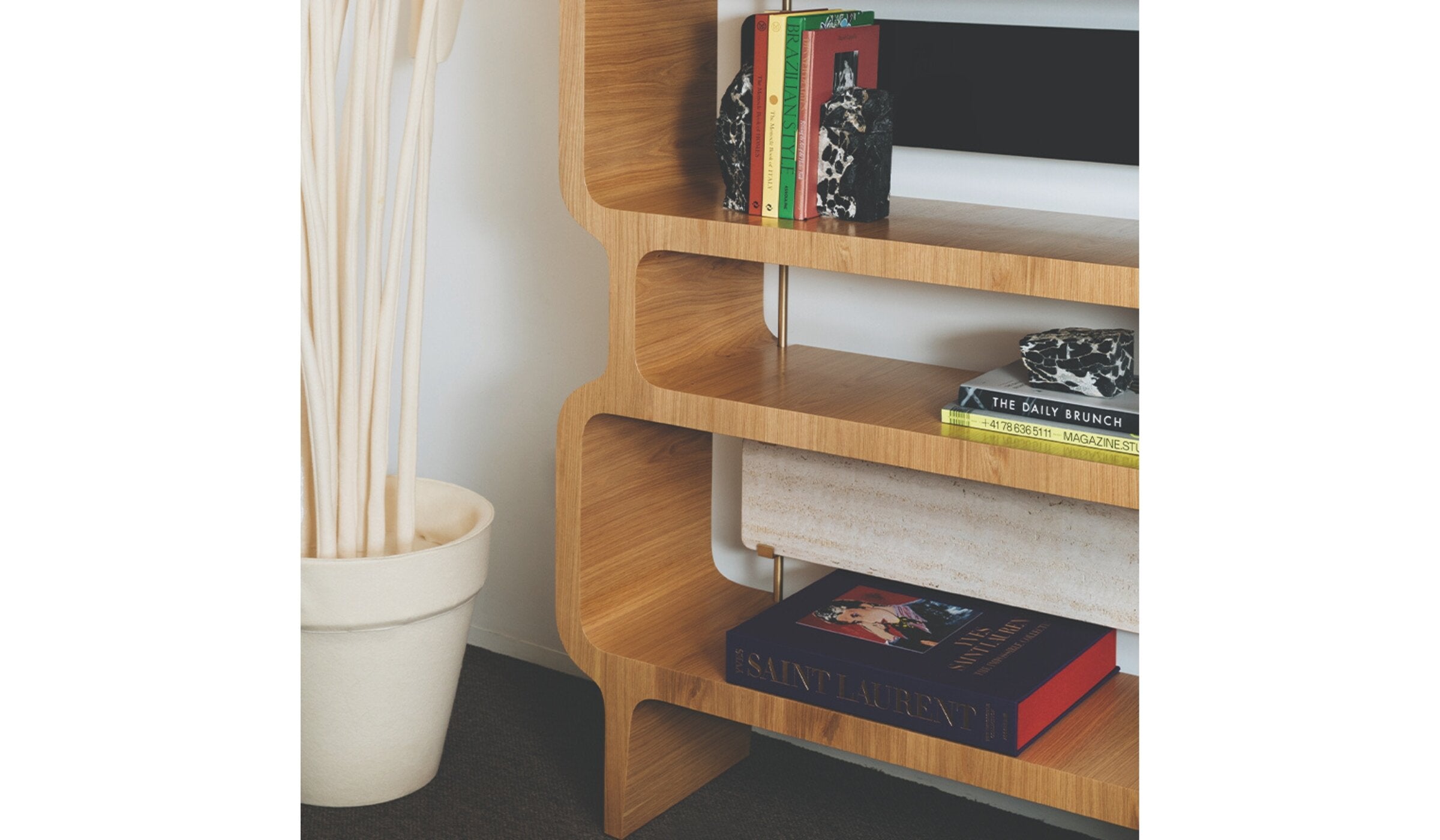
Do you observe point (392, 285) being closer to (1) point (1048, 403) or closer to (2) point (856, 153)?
(2) point (856, 153)

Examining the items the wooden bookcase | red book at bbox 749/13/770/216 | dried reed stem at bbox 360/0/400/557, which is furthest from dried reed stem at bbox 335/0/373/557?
red book at bbox 749/13/770/216

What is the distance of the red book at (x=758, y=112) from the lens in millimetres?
1527

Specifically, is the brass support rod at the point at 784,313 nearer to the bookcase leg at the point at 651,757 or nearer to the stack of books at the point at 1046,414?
the bookcase leg at the point at 651,757

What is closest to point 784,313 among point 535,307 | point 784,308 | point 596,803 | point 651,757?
point 784,308

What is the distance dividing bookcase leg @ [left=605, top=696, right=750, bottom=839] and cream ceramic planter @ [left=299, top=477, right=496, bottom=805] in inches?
9.5

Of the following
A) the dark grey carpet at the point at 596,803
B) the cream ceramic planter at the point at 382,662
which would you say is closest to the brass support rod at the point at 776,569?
the dark grey carpet at the point at 596,803

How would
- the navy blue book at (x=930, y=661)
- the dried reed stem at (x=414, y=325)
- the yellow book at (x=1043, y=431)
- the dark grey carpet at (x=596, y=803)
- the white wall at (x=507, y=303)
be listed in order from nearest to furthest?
the yellow book at (x=1043, y=431) → the navy blue book at (x=930, y=661) → the dried reed stem at (x=414, y=325) → the dark grey carpet at (x=596, y=803) → the white wall at (x=507, y=303)

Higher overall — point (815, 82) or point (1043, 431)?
point (815, 82)

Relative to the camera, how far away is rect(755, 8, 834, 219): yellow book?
1.51 meters

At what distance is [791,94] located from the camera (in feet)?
4.99

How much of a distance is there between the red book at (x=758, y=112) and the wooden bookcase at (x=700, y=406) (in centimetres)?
4

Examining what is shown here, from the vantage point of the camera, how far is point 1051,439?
1378 millimetres

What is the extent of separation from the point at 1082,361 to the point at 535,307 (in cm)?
105
